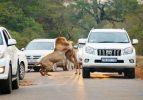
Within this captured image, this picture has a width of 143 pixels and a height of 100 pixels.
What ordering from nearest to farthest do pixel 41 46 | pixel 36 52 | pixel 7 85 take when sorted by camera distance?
pixel 7 85 → pixel 36 52 → pixel 41 46

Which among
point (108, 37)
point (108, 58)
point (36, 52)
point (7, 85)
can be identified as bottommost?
point (36, 52)

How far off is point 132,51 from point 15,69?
7502 millimetres

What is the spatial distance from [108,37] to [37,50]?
795 cm

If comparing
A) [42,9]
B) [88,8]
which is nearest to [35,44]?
[42,9]

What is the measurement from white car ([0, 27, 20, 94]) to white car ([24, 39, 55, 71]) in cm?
1329

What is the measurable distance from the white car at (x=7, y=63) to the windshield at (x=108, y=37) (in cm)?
730

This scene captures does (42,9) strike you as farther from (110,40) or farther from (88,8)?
(110,40)

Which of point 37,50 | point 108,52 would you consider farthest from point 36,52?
point 108,52

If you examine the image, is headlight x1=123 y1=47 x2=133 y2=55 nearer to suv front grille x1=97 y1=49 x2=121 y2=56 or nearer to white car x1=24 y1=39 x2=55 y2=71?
suv front grille x1=97 y1=49 x2=121 y2=56

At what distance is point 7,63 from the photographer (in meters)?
16.1

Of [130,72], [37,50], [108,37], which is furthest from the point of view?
[37,50]

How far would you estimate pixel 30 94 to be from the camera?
53.8 feet

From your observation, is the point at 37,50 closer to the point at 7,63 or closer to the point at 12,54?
the point at 12,54

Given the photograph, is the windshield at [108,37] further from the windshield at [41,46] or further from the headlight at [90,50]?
the windshield at [41,46]
